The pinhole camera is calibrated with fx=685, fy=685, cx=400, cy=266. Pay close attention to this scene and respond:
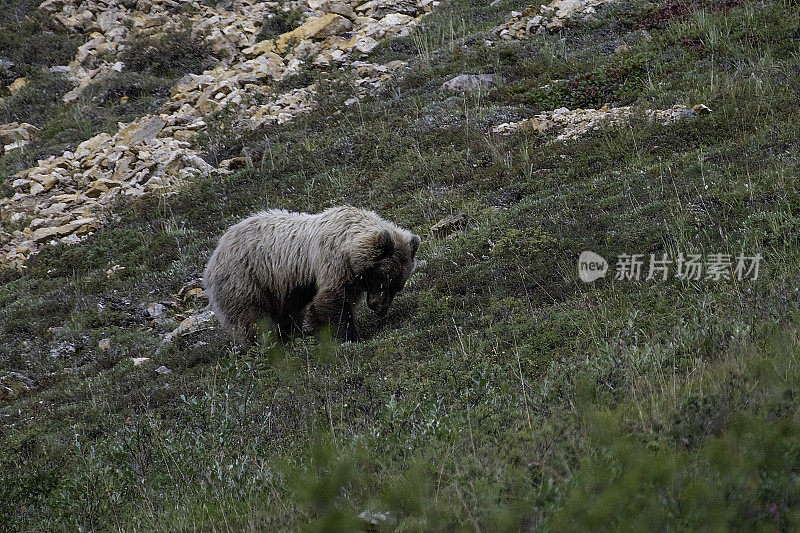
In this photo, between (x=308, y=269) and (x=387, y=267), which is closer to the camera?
(x=387, y=267)

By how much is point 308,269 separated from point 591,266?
11.6ft

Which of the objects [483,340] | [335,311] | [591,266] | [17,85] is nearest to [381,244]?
[335,311]

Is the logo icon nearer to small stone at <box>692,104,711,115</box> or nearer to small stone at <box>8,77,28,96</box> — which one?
small stone at <box>692,104,711,115</box>

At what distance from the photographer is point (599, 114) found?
13.4 metres

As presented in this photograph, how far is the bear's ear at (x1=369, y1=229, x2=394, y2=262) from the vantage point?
332 inches

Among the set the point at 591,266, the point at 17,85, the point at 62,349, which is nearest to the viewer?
the point at 591,266

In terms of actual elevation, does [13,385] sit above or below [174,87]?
below

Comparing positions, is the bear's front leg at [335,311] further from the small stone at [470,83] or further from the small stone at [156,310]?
the small stone at [470,83]

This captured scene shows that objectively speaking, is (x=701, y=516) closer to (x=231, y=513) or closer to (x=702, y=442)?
(x=702, y=442)

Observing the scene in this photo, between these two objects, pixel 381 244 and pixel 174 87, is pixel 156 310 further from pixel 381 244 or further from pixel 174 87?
pixel 174 87

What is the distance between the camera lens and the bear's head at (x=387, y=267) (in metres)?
8.50

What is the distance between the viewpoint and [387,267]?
28.1ft

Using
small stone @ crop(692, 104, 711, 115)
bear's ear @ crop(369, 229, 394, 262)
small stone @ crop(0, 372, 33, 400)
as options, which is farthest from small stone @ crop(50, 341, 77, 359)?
small stone @ crop(692, 104, 711, 115)

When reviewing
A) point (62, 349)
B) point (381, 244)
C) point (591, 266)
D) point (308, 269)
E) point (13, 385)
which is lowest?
point (62, 349)
